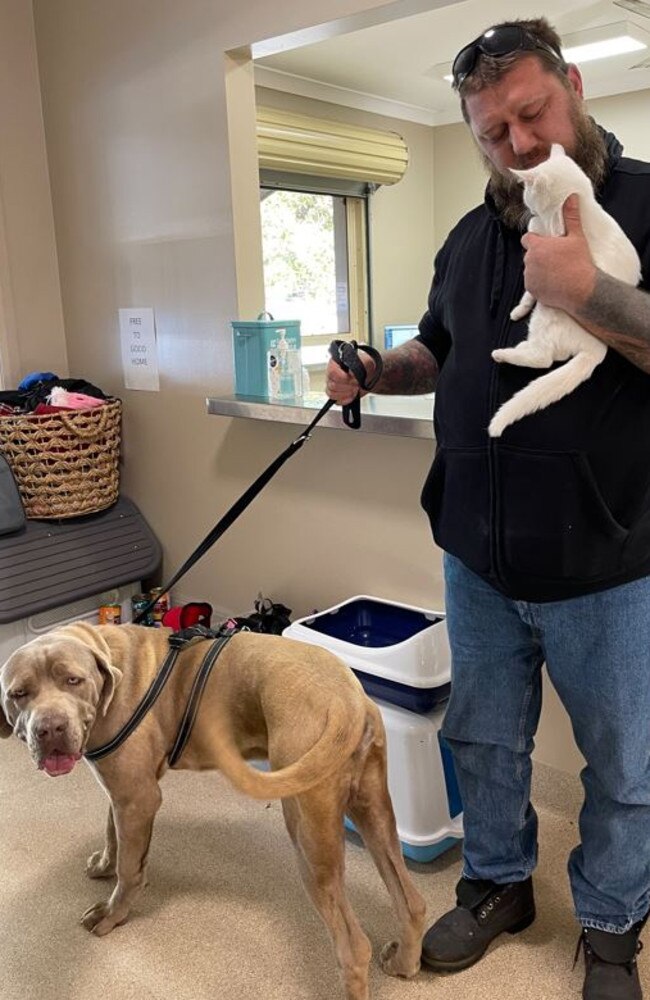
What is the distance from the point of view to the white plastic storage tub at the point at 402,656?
193 cm

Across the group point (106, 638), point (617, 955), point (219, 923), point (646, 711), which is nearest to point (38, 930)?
point (219, 923)

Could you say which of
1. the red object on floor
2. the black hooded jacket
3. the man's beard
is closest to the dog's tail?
the black hooded jacket

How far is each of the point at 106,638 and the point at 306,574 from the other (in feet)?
3.35

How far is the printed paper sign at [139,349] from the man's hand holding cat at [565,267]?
74.5 inches

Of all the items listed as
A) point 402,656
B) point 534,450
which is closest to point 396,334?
point 402,656

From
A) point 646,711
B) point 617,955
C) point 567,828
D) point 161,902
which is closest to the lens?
point 646,711

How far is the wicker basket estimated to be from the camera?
2775 mm

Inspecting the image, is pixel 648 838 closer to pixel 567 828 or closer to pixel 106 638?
pixel 567 828

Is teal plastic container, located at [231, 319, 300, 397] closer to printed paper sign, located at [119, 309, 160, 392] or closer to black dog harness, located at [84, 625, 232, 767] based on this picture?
printed paper sign, located at [119, 309, 160, 392]

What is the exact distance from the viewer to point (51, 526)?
2.89 meters

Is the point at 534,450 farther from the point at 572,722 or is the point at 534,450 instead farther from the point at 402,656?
the point at 402,656

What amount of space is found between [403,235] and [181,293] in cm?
264

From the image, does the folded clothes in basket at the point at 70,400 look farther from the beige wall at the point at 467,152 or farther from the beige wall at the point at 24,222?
the beige wall at the point at 467,152

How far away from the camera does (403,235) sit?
199 inches
